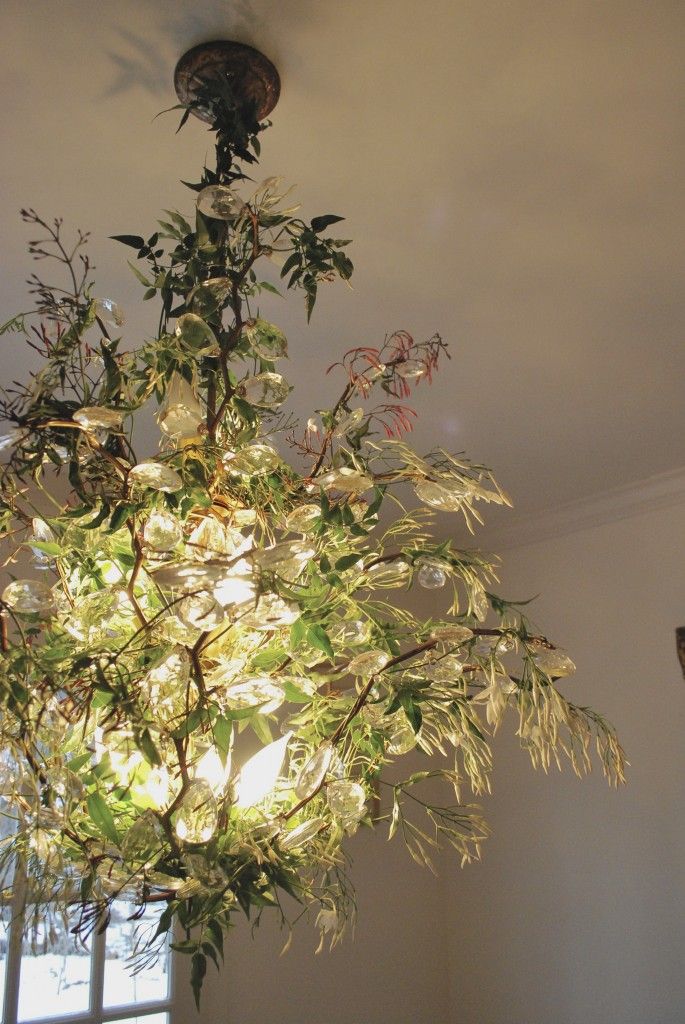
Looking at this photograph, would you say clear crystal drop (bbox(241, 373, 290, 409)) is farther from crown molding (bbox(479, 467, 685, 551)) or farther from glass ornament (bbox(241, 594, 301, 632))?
crown molding (bbox(479, 467, 685, 551))

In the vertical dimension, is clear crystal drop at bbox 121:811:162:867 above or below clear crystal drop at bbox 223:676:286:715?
below

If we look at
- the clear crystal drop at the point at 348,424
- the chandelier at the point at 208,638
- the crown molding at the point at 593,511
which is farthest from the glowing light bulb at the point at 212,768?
the crown molding at the point at 593,511

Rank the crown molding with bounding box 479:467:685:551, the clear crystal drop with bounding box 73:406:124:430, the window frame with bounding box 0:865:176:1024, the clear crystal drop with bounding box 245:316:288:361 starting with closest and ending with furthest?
the clear crystal drop with bounding box 73:406:124:430 → the clear crystal drop with bounding box 245:316:288:361 → the window frame with bounding box 0:865:176:1024 → the crown molding with bounding box 479:467:685:551

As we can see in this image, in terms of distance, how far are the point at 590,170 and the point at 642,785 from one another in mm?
2427

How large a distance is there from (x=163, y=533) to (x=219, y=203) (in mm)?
333

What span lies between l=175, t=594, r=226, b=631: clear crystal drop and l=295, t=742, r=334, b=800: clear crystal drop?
0.17m

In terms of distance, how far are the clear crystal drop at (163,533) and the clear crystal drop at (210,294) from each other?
0.24 m

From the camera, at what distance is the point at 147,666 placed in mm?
836

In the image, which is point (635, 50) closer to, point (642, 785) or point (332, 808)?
point (332, 808)

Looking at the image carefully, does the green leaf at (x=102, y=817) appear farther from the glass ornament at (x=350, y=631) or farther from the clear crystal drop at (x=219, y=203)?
the clear crystal drop at (x=219, y=203)

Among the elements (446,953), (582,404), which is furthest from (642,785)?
(582,404)

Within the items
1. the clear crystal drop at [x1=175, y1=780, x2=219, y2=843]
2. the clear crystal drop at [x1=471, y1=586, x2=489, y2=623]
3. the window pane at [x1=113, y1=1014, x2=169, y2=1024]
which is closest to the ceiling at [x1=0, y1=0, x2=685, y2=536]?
the clear crystal drop at [x1=471, y1=586, x2=489, y2=623]

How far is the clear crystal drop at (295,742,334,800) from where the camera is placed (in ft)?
2.54

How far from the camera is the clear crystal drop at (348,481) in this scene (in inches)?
33.1
